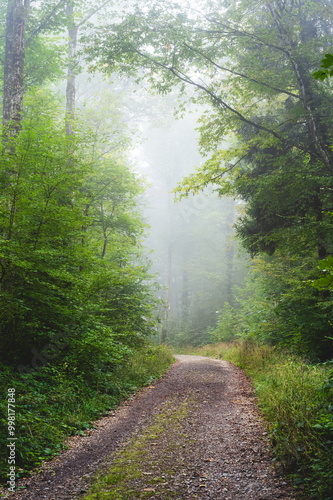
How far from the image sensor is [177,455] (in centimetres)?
387

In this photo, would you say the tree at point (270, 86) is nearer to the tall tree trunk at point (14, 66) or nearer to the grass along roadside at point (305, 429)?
the tall tree trunk at point (14, 66)

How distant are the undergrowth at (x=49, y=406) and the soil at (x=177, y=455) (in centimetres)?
20

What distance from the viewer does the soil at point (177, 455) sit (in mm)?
3035

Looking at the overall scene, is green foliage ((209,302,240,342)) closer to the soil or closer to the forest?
the forest

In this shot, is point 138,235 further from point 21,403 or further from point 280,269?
point 21,403

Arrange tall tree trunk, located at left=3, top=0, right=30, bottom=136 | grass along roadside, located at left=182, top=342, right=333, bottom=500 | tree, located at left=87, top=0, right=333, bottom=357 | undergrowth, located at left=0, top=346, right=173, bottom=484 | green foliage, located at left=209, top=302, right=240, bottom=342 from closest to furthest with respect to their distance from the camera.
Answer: grass along roadside, located at left=182, top=342, right=333, bottom=500 < undergrowth, located at left=0, top=346, right=173, bottom=484 < tall tree trunk, located at left=3, top=0, right=30, bottom=136 < tree, located at left=87, top=0, right=333, bottom=357 < green foliage, located at left=209, top=302, right=240, bottom=342

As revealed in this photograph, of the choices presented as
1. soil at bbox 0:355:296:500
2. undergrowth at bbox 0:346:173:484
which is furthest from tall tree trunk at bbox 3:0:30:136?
soil at bbox 0:355:296:500

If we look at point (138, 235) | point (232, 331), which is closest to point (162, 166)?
point (232, 331)

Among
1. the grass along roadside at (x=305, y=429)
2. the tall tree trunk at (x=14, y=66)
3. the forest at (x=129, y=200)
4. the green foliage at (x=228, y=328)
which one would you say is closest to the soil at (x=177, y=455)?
the grass along roadside at (x=305, y=429)

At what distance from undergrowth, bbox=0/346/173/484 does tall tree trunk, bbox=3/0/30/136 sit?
589 cm

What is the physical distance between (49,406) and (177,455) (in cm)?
218

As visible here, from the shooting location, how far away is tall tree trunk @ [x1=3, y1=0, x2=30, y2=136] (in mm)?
8000

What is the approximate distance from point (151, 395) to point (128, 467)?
151 inches

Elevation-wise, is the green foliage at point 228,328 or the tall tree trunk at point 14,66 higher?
the tall tree trunk at point 14,66
